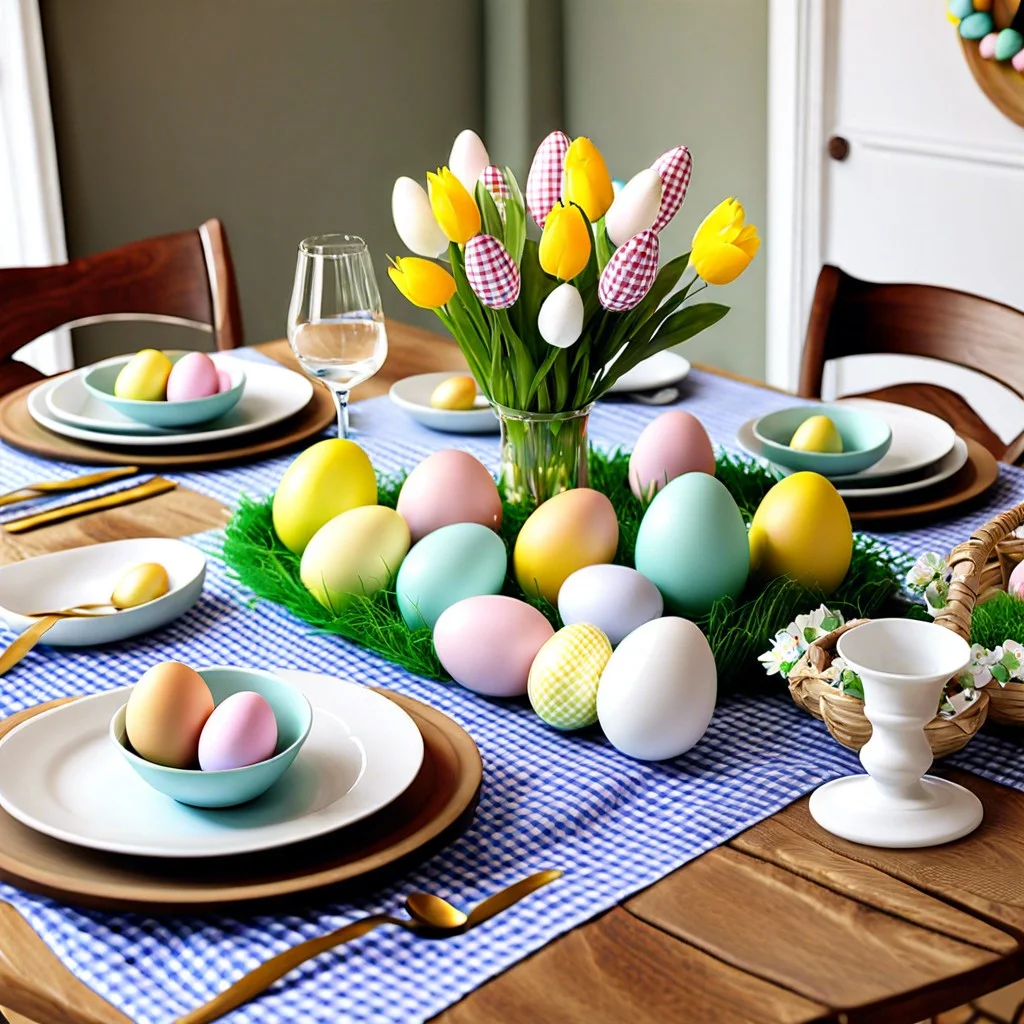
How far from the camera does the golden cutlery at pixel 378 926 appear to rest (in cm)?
Answer: 63

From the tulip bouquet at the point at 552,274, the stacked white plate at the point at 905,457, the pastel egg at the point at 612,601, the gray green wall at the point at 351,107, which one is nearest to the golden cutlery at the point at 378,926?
the pastel egg at the point at 612,601

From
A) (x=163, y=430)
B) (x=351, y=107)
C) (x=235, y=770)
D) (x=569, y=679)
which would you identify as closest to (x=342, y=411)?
(x=163, y=430)

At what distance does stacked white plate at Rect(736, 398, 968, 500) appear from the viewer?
1.28m

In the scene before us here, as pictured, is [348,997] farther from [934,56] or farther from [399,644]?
[934,56]

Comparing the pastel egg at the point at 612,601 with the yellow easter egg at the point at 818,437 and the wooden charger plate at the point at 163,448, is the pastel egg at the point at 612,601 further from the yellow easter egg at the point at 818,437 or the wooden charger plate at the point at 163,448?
the wooden charger plate at the point at 163,448

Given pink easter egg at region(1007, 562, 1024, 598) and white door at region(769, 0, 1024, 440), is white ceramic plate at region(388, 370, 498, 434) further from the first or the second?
white door at region(769, 0, 1024, 440)

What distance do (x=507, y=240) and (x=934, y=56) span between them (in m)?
1.86

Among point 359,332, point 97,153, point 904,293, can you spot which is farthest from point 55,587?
point 97,153

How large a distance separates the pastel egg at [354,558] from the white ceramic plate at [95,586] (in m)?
0.10

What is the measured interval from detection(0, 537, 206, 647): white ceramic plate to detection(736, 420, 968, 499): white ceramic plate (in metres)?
0.56

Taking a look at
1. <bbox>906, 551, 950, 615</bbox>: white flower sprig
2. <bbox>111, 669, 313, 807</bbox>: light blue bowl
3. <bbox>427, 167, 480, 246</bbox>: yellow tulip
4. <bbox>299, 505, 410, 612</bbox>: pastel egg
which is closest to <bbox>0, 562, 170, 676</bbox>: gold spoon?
<bbox>299, 505, 410, 612</bbox>: pastel egg

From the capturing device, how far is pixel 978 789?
81 centimetres

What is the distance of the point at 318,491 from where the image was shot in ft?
3.62

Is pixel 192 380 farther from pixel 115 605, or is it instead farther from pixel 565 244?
pixel 565 244
